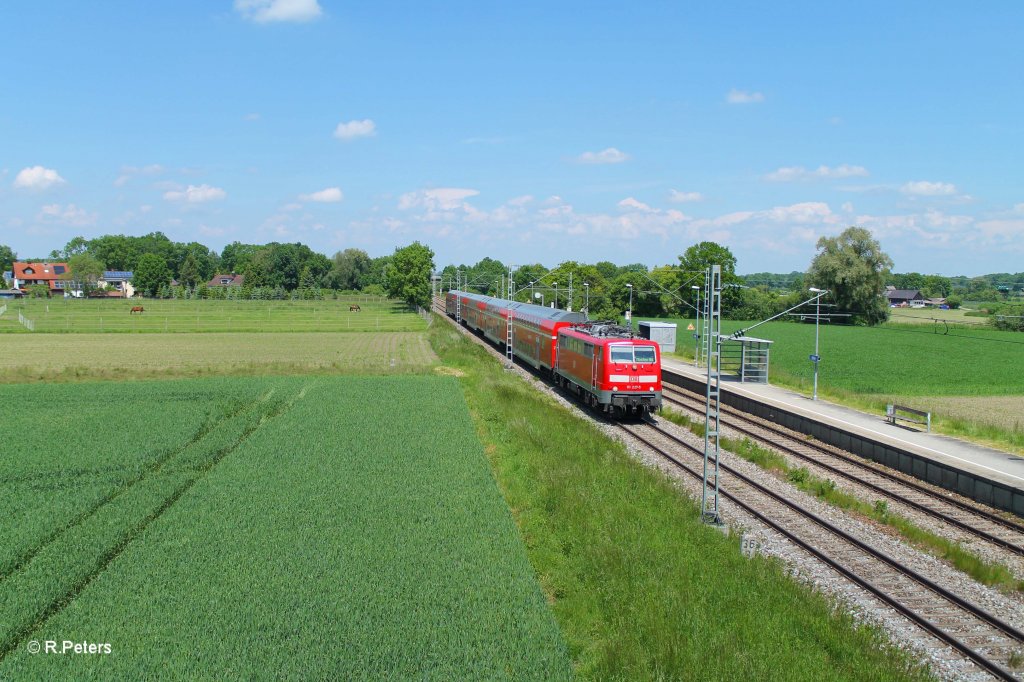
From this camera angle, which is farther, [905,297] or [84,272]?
[905,297]

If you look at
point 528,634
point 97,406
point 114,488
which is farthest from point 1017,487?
point 97,406

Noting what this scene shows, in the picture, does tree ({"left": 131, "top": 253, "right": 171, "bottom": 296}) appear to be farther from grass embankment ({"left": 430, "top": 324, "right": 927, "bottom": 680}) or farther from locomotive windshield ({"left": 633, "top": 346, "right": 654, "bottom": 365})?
grass embankment ({"left": 430, "top": 324, "right": 927, "bottom": 680})

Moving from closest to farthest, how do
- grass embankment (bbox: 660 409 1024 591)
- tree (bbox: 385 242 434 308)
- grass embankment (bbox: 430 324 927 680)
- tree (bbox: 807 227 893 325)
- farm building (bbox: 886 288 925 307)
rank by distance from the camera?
1. grass embankment (bbox: 430 324 927 680)
2. grass embankment (bbox: 660 409 1024 591)
3. tree (bbox: 807 227 893 325)
4. tree (bbox: 385 242 434 308)
5. farm building (bbox: 886 288 925 307)

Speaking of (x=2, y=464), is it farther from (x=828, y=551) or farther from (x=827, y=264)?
(x=827, y=264)

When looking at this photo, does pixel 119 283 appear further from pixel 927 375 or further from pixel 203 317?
pixel 927 375

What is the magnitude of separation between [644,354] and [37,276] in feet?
610

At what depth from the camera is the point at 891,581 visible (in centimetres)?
1445

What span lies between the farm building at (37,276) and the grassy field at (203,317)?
232 ft

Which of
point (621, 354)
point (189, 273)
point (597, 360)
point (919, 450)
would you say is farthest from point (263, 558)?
point (189, 273)

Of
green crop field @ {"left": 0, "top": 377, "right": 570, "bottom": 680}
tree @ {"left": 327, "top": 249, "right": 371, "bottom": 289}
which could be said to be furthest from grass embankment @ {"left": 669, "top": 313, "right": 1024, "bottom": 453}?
tree @ {"left": 327, "top": 249, "right": 371, "bottom": 289}

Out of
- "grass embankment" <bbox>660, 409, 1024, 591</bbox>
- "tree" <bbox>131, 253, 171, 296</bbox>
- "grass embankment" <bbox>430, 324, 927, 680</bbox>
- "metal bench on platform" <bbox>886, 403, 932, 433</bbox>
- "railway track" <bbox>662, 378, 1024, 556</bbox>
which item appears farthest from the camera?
"tree" <bbox>131, 253, 171, 296</bbox>

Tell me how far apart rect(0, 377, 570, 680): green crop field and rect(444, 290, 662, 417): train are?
6827 millimetres

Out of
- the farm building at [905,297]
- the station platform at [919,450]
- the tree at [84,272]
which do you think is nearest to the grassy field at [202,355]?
the station platform at [919,450]

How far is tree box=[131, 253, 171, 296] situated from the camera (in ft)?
520
